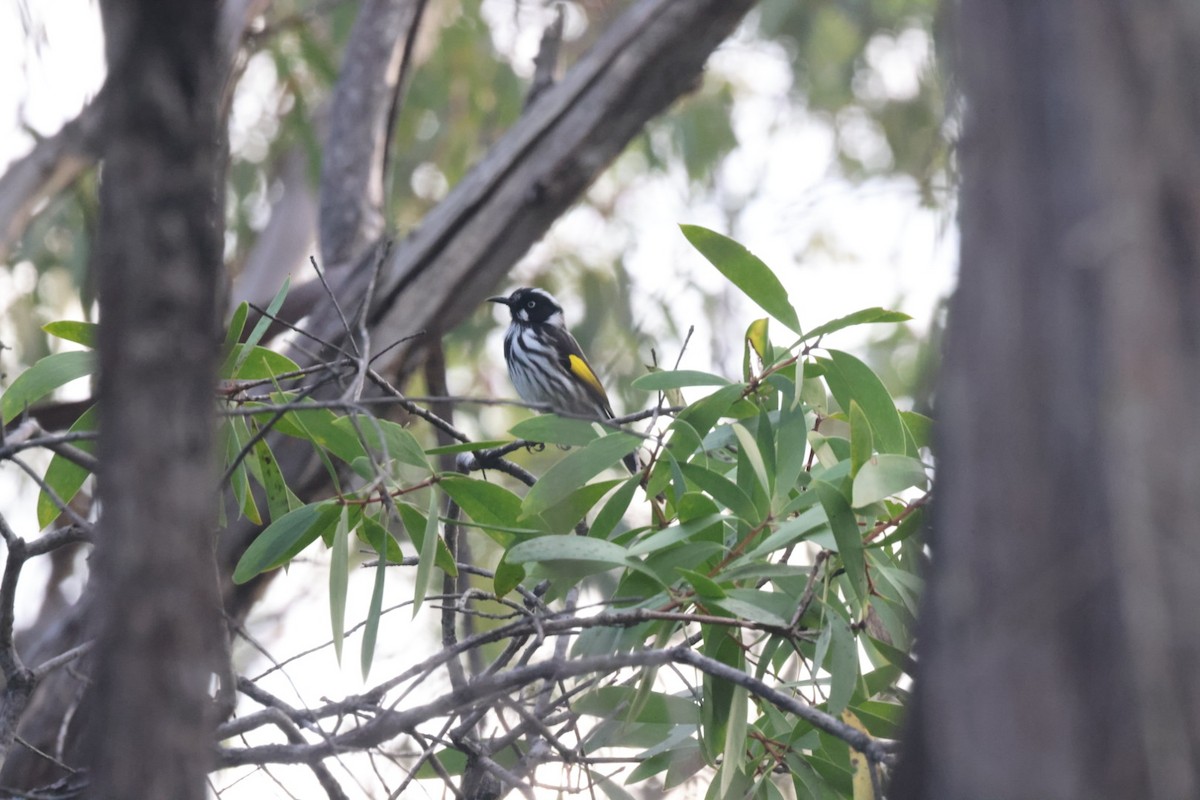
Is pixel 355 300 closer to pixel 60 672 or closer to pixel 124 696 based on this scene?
pixel 60 672

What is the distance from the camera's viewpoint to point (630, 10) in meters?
3.98

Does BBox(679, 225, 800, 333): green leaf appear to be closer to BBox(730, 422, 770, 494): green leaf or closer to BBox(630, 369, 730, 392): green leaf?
BBox(630, 369, 730, 392): green leaf

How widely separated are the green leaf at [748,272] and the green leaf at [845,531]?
0.47 metres

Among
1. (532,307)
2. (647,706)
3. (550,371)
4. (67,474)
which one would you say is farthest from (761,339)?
(532,307)

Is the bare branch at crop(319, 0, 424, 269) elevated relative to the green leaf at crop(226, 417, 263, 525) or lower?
elevated

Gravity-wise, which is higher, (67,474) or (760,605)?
(67,474)

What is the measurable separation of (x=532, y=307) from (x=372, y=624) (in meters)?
3.85

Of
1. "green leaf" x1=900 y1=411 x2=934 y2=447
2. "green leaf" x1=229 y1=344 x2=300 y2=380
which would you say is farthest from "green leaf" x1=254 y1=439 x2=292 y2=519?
"green leaf" x1=900 y1=411 x2=934 y2=447

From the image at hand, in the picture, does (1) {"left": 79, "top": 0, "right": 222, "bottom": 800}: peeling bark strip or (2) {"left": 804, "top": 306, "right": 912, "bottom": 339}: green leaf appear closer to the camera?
(1) {"left": 79, "top": 0, "right": 222, "bottom": 800}: peeling bark strip

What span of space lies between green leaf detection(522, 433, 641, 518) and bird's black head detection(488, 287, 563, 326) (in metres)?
3.40

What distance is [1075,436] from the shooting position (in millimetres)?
968

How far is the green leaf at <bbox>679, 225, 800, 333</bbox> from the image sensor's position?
2.18 m

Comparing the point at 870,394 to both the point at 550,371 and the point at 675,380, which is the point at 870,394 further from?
the point at 550,371

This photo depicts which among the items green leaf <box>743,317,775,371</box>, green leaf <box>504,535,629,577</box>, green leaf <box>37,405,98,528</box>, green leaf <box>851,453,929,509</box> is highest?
green leaf <box>743,317,775,371</box>
